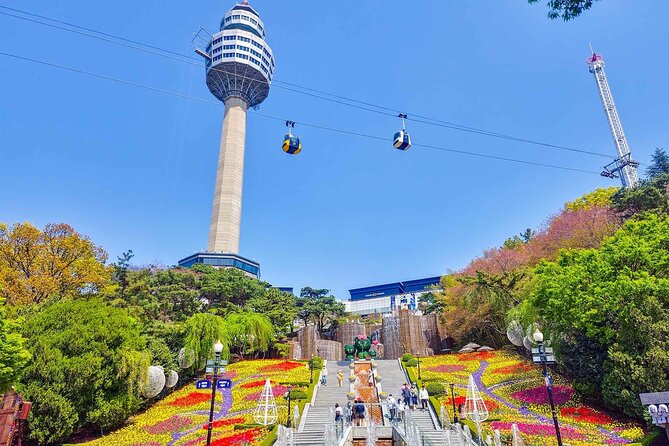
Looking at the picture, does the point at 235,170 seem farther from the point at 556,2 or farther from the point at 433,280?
the point at 556,2

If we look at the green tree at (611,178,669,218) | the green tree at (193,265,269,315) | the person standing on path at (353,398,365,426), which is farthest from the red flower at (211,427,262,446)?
the green tree at (611,178,669,218)

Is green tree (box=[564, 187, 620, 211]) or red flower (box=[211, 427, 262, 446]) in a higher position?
green tree (box=[564, 187, 620, 211])

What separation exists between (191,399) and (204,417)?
4245 mm

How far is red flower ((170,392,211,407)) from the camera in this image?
26.1 metres

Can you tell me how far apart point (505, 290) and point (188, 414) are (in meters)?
27.2

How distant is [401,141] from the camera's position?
741 inches

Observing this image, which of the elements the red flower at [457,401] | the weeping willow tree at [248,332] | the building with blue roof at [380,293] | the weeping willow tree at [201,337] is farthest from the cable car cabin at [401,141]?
the building with blue roof at [380,293]

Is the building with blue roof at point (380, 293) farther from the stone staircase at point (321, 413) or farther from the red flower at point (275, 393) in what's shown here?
the red flower at point (275, 393)

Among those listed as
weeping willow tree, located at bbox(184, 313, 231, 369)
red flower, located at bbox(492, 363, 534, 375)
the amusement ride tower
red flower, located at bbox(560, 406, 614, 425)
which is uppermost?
the amusement ride tower

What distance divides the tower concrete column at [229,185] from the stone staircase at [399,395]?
51.0 metres

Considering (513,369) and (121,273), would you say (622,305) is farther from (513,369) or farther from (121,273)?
(121,273)

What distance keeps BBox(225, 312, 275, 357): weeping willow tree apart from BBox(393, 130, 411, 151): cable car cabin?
26.4 metres

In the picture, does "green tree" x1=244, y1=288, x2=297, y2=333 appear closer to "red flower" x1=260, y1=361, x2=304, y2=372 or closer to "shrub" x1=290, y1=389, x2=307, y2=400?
"red flower" x1=260, y1=361, x2=304, y2=372

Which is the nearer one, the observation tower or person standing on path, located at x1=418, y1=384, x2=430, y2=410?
person standing on path, located at x1=418, y1=384, x2=430, y2=410
